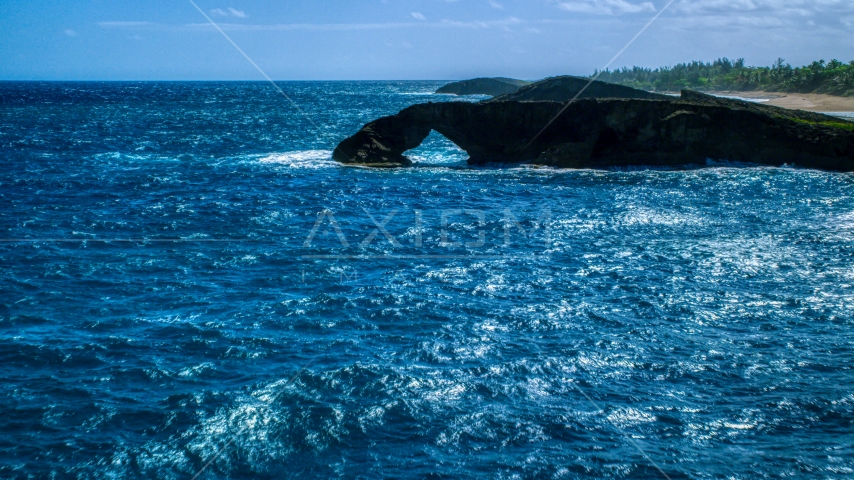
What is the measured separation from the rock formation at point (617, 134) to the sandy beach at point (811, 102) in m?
51.6

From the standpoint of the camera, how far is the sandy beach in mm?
88850

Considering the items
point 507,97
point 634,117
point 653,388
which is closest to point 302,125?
point 507,97

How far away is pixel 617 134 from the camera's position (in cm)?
4491

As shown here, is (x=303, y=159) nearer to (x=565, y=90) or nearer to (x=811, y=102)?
(x=565, y=90)

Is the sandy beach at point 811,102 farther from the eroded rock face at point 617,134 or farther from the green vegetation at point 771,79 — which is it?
the eroded rock face at point 617,134

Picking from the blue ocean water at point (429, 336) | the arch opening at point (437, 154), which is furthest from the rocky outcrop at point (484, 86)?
the blue ocean water at point (429, 336)

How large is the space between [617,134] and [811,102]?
72.0 meters

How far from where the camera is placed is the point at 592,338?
16125 millimetres

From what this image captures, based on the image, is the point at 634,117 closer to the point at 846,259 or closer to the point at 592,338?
the point at 846,259

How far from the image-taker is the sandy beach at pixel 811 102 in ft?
292

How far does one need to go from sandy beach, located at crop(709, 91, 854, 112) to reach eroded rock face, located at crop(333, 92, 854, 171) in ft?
170

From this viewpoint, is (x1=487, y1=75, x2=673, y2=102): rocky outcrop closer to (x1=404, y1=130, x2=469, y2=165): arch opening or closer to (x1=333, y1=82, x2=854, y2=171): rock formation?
(x1=404, y1=130, x2=469, y2=165): arch opening

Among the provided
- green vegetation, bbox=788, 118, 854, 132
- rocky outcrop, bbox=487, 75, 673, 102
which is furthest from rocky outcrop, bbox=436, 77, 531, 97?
green vegetation, bbox=788, 118, 854, 132

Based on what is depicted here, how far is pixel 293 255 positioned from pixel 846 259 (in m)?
A: 19.2
